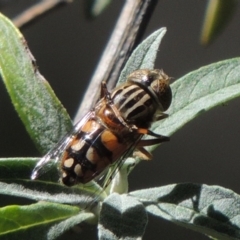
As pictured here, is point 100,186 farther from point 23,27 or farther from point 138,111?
point 23,27

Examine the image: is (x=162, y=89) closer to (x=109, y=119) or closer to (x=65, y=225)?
(x=109, y=119)

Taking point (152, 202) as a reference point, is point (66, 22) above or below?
below

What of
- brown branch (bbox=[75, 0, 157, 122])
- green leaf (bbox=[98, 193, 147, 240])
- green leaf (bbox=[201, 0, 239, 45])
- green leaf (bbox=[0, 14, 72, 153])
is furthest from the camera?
green leaf (bbox=[201, 0, 239, 45])

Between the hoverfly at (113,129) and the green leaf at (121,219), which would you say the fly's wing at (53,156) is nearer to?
the hoverfly at (113,129)

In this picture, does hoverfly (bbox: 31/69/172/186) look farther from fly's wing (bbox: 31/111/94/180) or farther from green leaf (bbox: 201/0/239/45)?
green leaf (bbox: 201/0/239/45)

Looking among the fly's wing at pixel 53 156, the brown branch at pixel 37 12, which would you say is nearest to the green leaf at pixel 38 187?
the fly's wing at pixel 53 156

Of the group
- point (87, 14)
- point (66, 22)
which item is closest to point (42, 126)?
point (87, 14)

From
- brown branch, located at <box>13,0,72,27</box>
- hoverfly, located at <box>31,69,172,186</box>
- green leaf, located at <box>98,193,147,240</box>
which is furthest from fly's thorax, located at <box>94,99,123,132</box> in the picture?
brown branch, located at <box>13,0,72,27</box>

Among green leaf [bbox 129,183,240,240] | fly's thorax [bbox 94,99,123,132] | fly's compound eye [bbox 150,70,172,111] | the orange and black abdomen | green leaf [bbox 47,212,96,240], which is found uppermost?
fly's compound eye [bbox 150,70,172,111]
